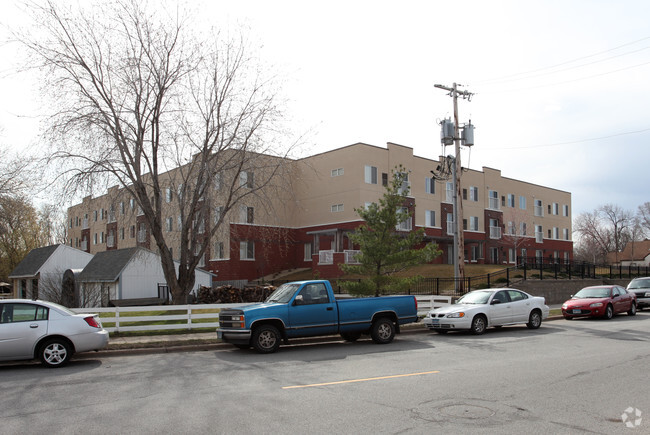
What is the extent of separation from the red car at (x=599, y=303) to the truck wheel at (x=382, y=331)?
10637 mm

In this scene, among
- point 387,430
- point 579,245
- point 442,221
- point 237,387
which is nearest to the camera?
point 387,430

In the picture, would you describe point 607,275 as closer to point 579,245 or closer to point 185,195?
point 185,195

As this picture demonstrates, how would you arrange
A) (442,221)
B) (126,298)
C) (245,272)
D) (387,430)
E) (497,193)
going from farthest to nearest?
(497,193) → (442,221) → (245,272) → (126,298) → (387,430)

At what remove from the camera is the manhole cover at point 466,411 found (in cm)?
Result: 677

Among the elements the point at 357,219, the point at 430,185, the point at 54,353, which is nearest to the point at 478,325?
the point at 54,353

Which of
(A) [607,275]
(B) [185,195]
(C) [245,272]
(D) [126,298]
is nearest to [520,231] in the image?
(A) [607,275]

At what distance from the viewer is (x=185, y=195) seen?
69.1 feet

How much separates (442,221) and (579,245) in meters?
70.5

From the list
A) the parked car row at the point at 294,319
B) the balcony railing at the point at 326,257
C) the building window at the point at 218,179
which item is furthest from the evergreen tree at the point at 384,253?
the balcony railing at the point at 326,257

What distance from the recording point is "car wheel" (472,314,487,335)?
659 inches

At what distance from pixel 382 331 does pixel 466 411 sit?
25.2ft

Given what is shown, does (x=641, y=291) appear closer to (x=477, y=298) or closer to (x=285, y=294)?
(x=477, y=298)

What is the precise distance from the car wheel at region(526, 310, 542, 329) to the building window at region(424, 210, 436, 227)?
2980 cm

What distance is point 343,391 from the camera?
8.30 m
